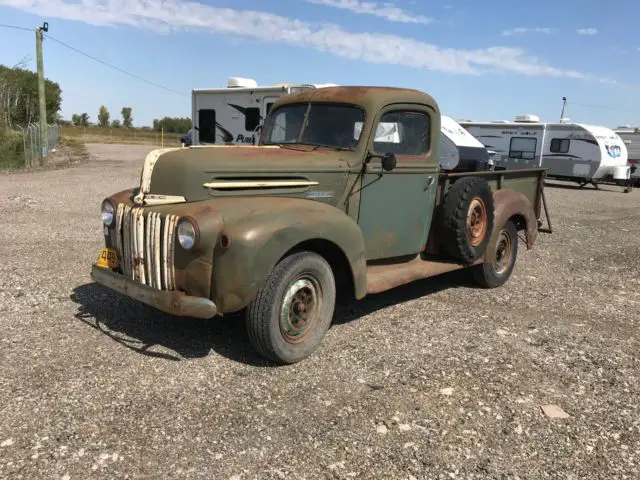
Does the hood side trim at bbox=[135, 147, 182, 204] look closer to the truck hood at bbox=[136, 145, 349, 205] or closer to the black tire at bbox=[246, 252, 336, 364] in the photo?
→ the truck hood at bbox=[136, 145, 349, 205]

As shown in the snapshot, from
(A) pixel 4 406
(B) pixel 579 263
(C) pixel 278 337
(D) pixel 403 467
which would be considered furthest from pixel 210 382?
(B) pixel 579 263

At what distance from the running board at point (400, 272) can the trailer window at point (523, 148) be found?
18.0 meters

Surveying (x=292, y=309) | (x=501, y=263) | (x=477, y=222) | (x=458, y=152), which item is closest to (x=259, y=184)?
(x=292, y=309)

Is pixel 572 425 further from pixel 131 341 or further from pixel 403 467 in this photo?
pixel 131 341

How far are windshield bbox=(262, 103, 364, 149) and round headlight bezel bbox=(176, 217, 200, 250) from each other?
1.69m

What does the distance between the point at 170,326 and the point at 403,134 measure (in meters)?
2.71

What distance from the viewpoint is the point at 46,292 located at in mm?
5484

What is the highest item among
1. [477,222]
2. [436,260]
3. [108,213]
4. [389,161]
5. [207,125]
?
[207,125]

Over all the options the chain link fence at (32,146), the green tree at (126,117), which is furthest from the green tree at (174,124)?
the chain link fence at (32,146)

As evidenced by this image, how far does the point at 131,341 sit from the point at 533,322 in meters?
3.64

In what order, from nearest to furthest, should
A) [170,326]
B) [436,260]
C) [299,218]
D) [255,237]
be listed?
[255,237] → [299,218] → [170,326] → [436,260]

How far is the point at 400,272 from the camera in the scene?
505 cm

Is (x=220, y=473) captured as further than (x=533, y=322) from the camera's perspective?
No

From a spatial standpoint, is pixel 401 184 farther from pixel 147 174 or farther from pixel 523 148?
pixel 523 148
